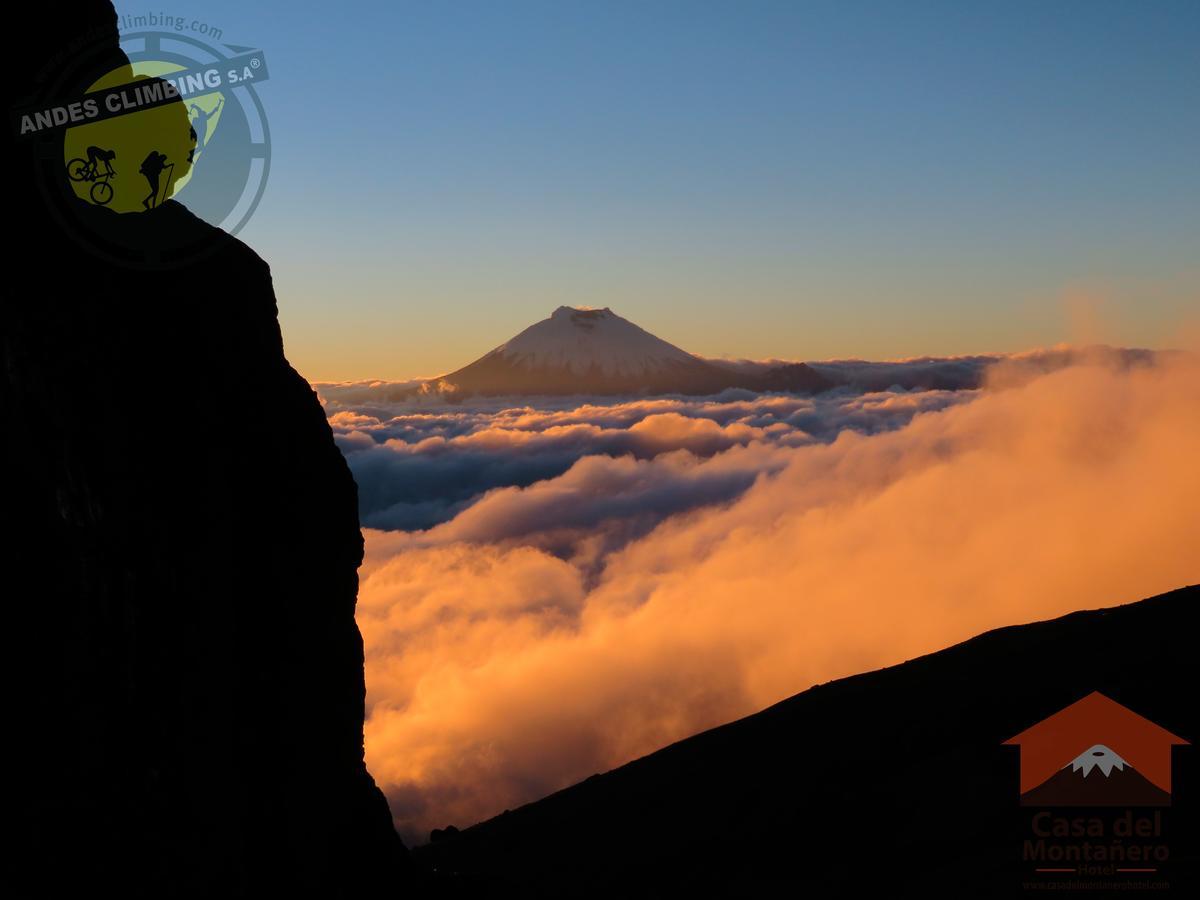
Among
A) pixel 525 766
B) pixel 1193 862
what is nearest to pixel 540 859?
pixel 1193 862

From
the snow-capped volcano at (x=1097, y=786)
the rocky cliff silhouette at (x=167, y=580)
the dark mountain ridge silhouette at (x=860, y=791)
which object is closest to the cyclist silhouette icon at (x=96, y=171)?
the rocky cliff silhouette at (x=167, y=580)

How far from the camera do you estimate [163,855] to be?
51.9 feet

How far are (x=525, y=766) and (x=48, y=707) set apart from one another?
644ft

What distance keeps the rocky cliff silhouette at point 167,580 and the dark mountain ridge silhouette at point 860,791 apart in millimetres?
7912

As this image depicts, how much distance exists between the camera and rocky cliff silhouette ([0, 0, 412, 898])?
14305mm

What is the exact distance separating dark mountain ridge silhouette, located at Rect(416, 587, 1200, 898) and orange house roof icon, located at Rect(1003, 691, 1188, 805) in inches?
24.3

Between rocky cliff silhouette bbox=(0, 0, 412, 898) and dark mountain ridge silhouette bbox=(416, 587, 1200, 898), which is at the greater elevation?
rocky cliff silhouette bbox=(0, 0, 412, 898)

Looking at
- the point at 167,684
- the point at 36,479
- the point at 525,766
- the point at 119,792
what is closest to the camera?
the point at 36,479

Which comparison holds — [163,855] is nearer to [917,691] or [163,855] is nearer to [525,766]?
[917,691]

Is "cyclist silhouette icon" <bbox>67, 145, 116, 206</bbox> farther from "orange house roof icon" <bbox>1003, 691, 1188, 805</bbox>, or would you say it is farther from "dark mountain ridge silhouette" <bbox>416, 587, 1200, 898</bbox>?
"orange house roof icon" <bbox>1003, 691, 1188, 805</bbox>

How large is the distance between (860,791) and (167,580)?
80.3ft

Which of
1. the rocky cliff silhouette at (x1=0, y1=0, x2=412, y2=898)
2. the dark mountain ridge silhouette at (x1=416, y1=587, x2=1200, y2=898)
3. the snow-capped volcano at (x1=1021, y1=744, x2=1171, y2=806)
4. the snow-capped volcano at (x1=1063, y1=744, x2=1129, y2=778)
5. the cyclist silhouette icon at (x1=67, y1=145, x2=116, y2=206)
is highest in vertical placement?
the cyclist silhouette icon at (x1=67, y1=145, x2=116, y2=206)

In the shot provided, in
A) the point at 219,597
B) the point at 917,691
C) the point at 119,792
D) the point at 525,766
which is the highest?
the point at 219,597

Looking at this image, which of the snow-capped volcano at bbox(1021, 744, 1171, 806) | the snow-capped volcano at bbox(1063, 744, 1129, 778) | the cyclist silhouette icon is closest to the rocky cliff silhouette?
the cyclist silhouette icon
